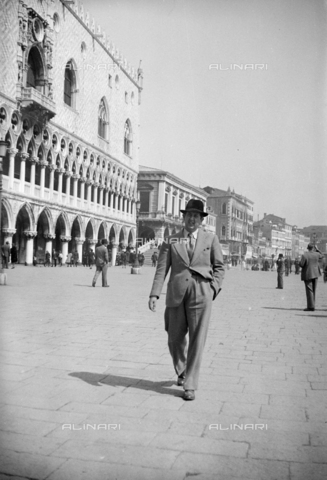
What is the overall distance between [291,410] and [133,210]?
51.5 meters

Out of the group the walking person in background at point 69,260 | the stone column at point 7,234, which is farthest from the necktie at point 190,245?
the walking person in background at point 69,260

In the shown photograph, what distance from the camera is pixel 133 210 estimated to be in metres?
55.6

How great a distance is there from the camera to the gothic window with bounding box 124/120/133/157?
50.4 m

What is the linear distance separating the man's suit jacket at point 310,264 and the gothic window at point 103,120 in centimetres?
3345

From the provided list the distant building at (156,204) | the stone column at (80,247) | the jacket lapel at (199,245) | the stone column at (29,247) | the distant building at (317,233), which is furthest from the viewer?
the distant building at (156,204)

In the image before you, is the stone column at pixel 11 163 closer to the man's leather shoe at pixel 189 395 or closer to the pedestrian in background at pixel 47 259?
the pedestrian in background at pixel 47 259

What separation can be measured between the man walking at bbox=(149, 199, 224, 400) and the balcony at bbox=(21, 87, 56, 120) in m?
28.5

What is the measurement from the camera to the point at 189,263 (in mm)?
4906

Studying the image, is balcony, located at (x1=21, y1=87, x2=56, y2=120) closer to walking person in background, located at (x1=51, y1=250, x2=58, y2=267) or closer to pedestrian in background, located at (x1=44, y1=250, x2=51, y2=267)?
pedestrian in background, located at (x1=44, y1=250, x2=51, y2=267)

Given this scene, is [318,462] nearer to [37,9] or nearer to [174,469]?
[174,469]

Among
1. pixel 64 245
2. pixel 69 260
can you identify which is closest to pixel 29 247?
pixel 69 260

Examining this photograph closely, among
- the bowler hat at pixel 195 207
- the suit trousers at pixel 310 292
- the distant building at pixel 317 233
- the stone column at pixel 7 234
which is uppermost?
the stone column at pixel 7 234

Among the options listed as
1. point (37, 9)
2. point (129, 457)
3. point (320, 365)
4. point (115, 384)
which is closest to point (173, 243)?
point (115, 384)

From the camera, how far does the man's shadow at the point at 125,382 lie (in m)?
5.00
